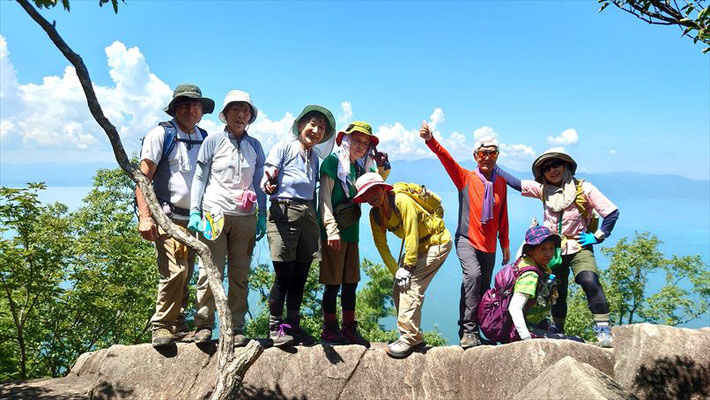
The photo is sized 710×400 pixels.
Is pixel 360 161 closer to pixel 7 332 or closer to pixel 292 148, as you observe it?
pixel 292 148

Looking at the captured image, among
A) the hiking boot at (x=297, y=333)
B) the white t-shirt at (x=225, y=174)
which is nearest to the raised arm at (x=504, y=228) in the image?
the hiking boot at (x=297, y=333)

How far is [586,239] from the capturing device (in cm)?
525

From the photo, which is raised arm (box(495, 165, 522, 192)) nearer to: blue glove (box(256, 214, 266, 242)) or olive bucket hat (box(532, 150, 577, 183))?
olive bucket hat (box(532, 150, 577, 183))

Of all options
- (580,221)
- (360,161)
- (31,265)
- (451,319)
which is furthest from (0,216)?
(451,319)

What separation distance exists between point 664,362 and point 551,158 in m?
2.66

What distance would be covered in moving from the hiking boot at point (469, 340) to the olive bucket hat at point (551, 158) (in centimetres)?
228

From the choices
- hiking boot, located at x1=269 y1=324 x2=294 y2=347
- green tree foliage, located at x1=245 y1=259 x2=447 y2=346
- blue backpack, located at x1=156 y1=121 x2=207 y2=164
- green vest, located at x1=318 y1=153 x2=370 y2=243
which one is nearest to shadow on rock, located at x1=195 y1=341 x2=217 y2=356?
hiking boot, located at x1=269 y1=324 x2=294 y2=347

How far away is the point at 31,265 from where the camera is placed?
1171 centimetres

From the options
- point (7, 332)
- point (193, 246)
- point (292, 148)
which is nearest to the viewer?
point (193, 246)

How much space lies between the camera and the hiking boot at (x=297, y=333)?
18.0ft

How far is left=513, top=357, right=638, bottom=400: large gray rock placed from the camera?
3000 millimetres

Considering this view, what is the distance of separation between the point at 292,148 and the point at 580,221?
12.2 ft

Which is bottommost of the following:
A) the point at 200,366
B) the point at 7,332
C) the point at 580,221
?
the point at 7,332

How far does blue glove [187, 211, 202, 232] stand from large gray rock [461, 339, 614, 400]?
3.70 meters
